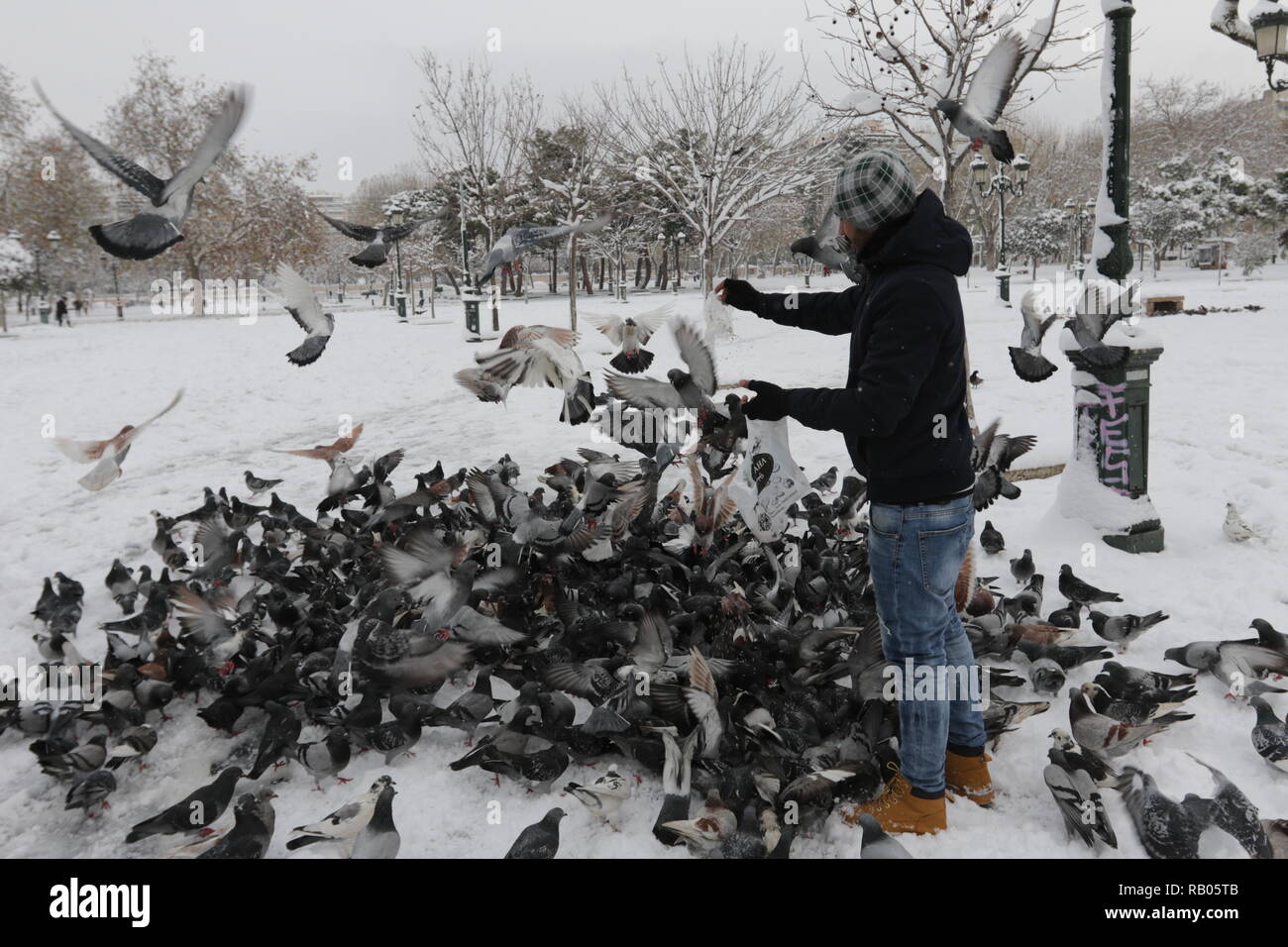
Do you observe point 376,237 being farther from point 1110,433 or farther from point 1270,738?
point 1110,433

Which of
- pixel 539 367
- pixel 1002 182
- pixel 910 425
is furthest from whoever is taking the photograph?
pixel 1002 182

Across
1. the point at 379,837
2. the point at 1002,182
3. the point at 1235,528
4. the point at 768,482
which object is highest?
the point at 1002,182

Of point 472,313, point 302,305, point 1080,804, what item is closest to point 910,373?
point 1080,804

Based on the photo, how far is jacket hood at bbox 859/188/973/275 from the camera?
214 cm

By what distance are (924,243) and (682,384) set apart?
4.03ft

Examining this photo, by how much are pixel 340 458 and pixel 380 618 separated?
166 centimetres

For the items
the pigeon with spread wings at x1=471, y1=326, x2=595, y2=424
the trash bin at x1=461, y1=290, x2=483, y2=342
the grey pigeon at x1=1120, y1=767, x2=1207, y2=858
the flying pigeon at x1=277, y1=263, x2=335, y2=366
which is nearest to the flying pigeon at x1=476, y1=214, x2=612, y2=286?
the pigeon with spread wings at x1=471, y1=326, x2=595, y2=424

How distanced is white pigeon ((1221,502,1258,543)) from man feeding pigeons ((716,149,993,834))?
10.4 ft

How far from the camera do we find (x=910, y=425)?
7.22 ft

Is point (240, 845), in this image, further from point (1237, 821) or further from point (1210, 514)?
point (1210, 514)

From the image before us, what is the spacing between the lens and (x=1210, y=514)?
16.2 feet

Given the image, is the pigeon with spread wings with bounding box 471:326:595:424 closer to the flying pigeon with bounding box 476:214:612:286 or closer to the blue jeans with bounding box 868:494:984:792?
the flying pigeon with bounding box 476:214:612:286

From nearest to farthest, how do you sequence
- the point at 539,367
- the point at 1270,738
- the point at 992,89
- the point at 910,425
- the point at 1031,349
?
the point at 910,425
the point at 1270,738
the point at 539,367
the point at 992,89
the point at 1031,349
